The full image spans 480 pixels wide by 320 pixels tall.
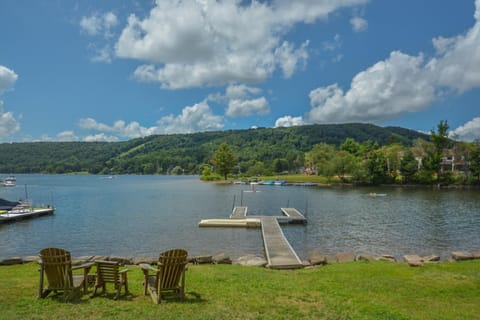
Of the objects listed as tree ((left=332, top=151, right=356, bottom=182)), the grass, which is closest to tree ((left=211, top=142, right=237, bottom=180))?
tree ((left=332, top=151, right=356, bottom=182))

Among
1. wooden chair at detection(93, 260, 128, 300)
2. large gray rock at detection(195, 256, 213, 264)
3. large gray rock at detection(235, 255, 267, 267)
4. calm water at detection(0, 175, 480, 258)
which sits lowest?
calm water at detection(0, 175, 480, 258)

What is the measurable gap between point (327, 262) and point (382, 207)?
1156 inches

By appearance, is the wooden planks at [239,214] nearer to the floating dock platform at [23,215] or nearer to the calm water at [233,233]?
the calm water at [233,233]

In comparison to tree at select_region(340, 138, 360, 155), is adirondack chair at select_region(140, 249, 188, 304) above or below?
below

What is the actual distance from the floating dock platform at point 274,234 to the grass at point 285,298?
331 cm

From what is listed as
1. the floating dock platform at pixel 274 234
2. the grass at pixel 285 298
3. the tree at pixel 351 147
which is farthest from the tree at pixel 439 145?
the grass at pixel 285 298

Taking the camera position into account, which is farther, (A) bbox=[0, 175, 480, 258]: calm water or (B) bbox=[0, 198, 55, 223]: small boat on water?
(B) bbox=[0, 198, 55, 223]: small boat on water

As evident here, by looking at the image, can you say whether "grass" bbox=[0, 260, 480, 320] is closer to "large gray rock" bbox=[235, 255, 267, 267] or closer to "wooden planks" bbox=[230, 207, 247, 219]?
"large gray rock" bbox=[235, 255, 267, 267]

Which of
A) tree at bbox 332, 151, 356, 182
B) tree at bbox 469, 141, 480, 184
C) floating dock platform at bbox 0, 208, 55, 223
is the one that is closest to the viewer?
floating dock platform at bbox 0, 208, 55, 223

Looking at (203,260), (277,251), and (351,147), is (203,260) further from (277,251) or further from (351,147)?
(351,147)

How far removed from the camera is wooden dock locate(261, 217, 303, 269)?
1442 cm

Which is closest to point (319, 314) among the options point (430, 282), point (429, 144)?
point (430, 282)

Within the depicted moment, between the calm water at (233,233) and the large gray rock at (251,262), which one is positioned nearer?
the large gray rock at (251,262)

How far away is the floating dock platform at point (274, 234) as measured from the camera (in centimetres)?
1492
